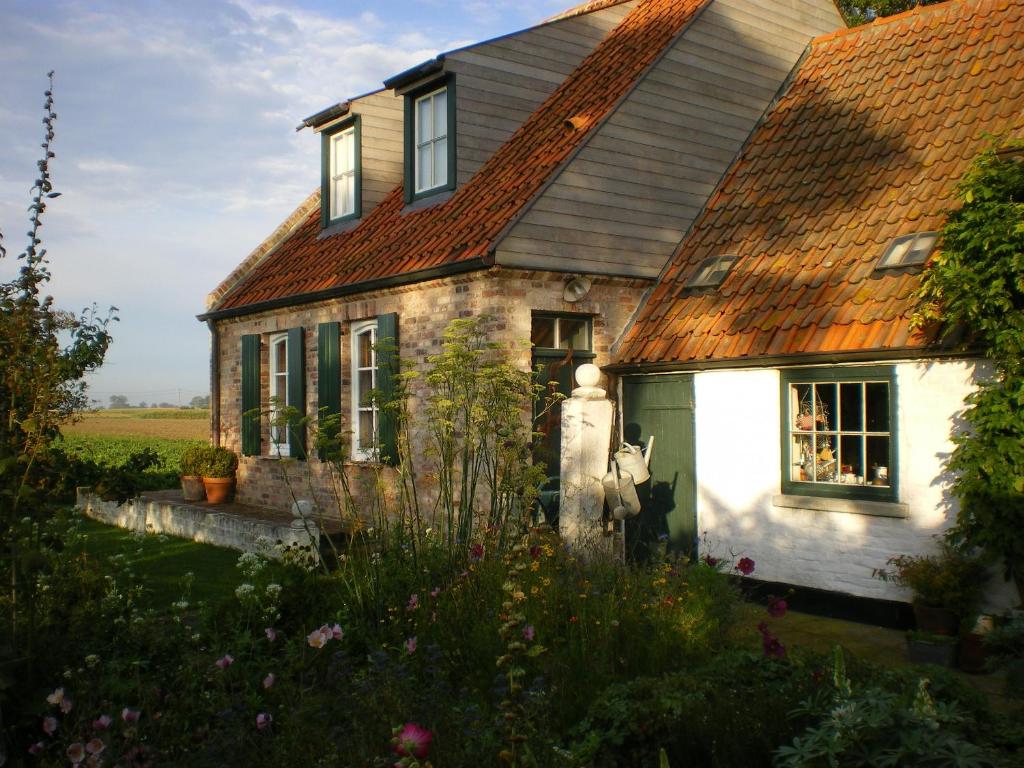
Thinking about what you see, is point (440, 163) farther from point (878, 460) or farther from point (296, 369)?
point (878, 460)

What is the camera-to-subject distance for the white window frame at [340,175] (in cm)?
1392

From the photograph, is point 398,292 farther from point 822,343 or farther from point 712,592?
point 712,592

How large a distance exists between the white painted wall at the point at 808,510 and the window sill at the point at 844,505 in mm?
47

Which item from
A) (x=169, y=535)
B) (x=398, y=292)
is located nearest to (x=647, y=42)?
(x=398, y=292)

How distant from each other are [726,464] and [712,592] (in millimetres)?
3407

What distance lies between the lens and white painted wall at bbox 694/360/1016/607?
309 inches

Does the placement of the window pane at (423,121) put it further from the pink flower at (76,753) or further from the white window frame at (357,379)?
the pink flower at (76,753)

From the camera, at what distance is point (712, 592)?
625 centimetres

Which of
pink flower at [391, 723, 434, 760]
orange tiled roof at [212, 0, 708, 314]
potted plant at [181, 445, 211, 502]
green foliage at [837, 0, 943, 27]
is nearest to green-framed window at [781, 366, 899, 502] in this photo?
orange tiled roof at [212, 0, 708, 314]

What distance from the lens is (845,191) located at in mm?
10094

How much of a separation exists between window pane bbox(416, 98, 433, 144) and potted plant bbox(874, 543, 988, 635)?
795cm

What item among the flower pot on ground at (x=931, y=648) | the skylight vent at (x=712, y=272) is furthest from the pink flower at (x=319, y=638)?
the skylight vent at (x=712, y=272)

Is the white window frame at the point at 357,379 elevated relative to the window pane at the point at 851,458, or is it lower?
elevated

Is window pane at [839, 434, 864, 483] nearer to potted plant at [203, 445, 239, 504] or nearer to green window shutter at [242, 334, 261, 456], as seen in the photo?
green window shutter at [242, 334, 261, 456]
